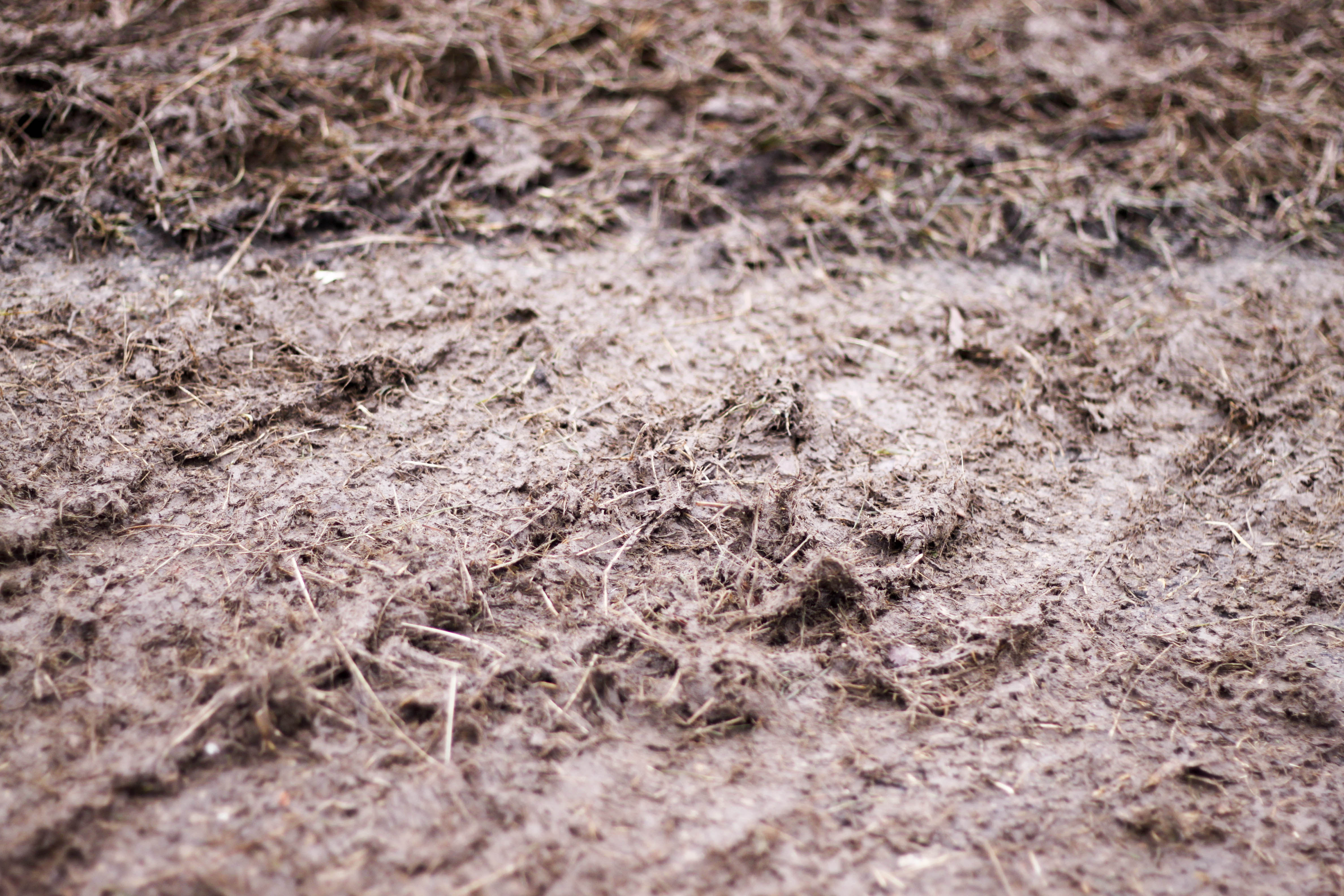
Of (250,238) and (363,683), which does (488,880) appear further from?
(250,238)

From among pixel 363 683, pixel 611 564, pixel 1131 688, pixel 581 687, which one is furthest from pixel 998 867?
pixel 363 683

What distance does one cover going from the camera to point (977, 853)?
1.53 meters

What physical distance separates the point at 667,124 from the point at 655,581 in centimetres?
232

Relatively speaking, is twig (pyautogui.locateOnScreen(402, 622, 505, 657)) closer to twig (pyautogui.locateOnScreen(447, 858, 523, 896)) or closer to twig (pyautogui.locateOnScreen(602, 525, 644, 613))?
twig (pyautogui.locateOnScreen(602, 525, 644, 613))

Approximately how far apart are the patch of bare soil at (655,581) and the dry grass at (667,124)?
0.30m

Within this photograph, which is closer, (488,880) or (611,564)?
(488,880)

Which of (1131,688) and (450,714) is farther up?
(450,714)

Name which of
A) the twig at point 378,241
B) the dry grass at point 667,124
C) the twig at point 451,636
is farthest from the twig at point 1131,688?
the twig at point 378,241

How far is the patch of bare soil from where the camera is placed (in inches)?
58.7

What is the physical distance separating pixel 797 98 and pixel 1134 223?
1.56 metres

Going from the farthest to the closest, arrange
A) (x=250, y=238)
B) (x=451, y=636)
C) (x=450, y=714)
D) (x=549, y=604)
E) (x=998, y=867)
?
1. (x=250, y=238)
2. (x=549, y=604)
3. (x=451, y=636)
4. (x=450, y=714)
5. (x=998, y=867)

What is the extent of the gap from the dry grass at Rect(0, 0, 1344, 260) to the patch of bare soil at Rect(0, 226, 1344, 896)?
1.00 feet

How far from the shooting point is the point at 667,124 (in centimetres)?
342

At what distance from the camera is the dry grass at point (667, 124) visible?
286 cm
